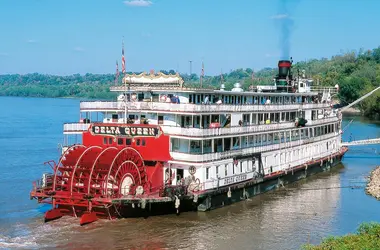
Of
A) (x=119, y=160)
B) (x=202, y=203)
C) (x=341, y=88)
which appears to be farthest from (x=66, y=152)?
(x=341, y=88)

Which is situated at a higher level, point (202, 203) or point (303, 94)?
point (303, 94)

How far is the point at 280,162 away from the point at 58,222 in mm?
16798

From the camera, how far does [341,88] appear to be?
375ft

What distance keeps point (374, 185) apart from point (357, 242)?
2055 centimetres

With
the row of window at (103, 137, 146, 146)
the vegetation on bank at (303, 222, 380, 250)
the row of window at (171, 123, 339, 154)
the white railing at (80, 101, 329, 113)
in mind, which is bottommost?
the vegetation on bank at (303, 222, 380, 250)

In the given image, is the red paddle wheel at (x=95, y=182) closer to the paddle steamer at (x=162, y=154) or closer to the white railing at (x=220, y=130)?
the paddle steamer at (x=162, y=154)

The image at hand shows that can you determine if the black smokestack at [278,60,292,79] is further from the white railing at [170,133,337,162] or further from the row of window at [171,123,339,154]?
the white railing at [170,133,337,162]

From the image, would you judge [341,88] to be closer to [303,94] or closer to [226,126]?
[303,94]

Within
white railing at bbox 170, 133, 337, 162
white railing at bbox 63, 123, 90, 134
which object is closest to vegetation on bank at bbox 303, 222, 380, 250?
white railing at bbox 170, 133, 337, 162

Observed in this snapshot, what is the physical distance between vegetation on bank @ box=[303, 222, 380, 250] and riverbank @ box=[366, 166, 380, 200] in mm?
16124

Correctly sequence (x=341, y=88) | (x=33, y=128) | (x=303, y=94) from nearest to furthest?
1. (x=303, y=94)
2. (x=33, y=128)
3. (x=341, y=88)

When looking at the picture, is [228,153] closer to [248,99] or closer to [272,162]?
[248,99]

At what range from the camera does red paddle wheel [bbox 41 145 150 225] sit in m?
27.0

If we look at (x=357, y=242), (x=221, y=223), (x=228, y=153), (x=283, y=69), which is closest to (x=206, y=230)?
(x=221, y=223)
